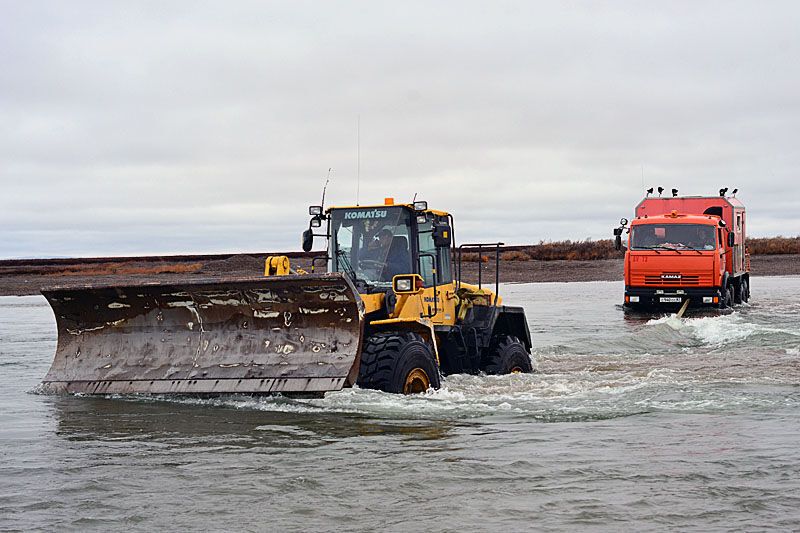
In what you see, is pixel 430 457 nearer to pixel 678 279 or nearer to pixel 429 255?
pixel 429 255

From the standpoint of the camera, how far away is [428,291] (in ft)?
38.2

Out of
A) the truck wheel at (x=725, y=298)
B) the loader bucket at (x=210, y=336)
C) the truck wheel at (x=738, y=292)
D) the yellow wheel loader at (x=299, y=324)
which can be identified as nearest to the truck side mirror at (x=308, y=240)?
the yellow wheel loader at (x=299, y=324)

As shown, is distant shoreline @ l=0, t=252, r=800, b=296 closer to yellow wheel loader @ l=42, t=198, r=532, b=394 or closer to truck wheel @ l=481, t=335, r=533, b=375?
truck wheel @ l=481, t=335, r=533, b=375

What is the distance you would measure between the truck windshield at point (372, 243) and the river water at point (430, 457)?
1.41 metres

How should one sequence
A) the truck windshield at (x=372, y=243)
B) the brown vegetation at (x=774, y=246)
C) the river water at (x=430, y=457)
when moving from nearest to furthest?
the river water at (x=430, y=457), the truck windshield at (x=372, y=243), the brown vegetation at (x=774, y=246)

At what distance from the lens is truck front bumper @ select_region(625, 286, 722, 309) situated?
2569 centimetres

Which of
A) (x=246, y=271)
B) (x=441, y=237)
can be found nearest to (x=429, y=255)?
(x=441, y=237)

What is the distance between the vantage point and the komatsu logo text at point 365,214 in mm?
11555

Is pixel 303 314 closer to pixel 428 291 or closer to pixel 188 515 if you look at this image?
pixel 428 291

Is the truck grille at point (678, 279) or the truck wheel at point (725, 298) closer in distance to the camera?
the truck grille at point (678, 279)

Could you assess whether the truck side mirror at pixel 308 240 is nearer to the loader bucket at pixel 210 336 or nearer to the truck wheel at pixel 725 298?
the loader bucket at pixel 210 336

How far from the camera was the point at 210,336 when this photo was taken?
11.2m

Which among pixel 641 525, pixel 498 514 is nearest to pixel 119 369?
pixel 498 514

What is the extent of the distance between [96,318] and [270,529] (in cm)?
609
